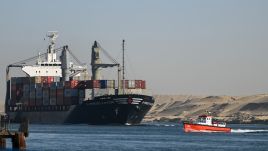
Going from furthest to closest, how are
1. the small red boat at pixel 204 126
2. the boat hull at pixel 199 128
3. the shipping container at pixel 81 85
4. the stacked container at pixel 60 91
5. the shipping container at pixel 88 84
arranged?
the stacked container at pixel 60 91 → the shipping container at pixel 81 85 → the shipping container at pixel 88 84 → the small red boat at pixel 204 126 → the boat hull at pixel 199 128

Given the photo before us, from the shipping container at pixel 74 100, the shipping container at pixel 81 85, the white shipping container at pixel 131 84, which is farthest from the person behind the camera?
the shipping container at pixel 74 100

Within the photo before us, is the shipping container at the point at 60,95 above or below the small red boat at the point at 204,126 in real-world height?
above

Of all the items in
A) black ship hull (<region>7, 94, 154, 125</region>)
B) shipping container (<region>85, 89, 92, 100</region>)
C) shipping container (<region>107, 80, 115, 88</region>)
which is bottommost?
black ship hull (<region>7, 94, 154, 125</region>)

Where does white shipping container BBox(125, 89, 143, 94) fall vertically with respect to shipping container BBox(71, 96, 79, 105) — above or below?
above

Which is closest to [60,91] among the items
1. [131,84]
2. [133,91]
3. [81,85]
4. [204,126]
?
[81,85]

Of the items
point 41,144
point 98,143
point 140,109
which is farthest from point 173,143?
point 140,109

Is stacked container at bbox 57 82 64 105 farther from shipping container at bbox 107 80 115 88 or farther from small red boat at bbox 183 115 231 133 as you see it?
small red boat at bbox 183 115 231 133

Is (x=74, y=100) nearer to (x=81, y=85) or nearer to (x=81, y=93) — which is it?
(x=81, y=93)

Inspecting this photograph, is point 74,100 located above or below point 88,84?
below

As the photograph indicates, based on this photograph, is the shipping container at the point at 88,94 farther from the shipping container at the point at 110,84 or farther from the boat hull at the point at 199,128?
the boat hull at the point at 199,128

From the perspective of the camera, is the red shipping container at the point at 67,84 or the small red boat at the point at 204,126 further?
the red shipping container at the point at 67,84

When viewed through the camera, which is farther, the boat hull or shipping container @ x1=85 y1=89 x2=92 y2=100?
shipping container @ x1=85 y1=89 x2=92 y2=100

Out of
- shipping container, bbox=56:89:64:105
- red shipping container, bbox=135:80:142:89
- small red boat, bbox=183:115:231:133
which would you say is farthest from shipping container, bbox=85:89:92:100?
small red boat, bbox=183:115:231:133

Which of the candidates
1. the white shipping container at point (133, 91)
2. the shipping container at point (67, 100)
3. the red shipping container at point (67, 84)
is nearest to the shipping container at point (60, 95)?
the shipping container at point (67, 100)
